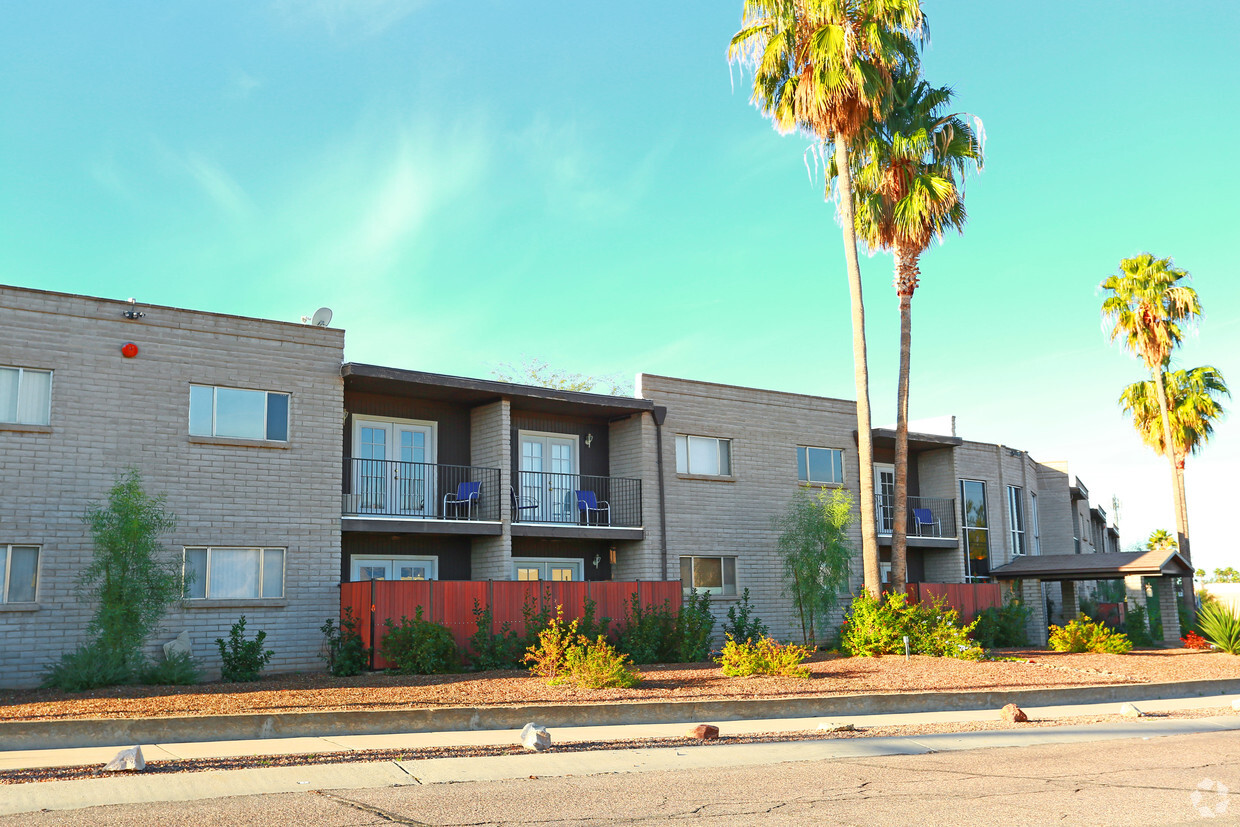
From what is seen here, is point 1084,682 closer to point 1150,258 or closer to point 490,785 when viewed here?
point 490,785

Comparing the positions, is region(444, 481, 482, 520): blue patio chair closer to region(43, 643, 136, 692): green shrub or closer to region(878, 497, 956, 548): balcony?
region(43, 643, 136, 692): green shrub

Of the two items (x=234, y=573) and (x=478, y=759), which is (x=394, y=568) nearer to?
(x=234, y=573)

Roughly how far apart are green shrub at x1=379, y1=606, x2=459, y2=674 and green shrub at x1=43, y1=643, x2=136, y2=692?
399cm

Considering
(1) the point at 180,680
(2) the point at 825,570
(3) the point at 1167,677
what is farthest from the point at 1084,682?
(1) the point at 180,680

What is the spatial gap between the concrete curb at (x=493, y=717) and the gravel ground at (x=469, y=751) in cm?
98

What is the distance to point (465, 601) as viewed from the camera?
18719mm

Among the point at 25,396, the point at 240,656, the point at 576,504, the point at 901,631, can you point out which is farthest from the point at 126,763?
the point at 901,631

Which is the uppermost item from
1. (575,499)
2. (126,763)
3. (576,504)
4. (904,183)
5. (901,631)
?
(904,183)

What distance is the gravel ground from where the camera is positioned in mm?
9289

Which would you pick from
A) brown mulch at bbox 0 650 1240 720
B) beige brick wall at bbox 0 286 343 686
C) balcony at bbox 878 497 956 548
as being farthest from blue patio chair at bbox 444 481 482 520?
balcony at bbox 878 497 956 548

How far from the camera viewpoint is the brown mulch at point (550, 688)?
13109 millimetres

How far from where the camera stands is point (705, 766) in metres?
10.1

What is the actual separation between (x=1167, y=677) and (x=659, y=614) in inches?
365

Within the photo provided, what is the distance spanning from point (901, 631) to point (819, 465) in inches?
286
